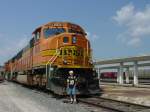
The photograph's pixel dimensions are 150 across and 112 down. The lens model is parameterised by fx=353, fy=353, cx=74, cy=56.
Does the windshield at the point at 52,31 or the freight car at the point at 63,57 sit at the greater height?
the windshield at the point at 52,31

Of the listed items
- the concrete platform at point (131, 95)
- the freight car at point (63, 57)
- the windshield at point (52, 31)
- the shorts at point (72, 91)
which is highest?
the windshield at point (52, 31)

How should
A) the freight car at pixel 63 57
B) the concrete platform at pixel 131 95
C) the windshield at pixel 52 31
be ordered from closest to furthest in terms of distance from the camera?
the concrete platform at pixel 131 95
the freight car at pixel 63 57
the windshield at pixel 52 31

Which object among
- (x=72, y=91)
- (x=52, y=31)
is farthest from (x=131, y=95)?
(x=52, y=31)

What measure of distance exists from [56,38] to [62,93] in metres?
3.08

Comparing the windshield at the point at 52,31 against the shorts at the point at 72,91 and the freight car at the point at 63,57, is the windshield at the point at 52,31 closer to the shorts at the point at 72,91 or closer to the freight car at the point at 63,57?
the freight car at the point at 63,57

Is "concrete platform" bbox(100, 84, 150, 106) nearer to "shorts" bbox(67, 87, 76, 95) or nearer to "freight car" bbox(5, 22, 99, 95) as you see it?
"freight car" bbox(5, 22, 99, 95)

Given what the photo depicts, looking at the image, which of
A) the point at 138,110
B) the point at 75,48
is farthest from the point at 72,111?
the point at 75,48

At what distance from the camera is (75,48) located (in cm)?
1909

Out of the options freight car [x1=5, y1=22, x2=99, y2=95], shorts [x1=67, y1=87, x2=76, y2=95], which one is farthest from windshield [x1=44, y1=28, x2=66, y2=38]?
shorts [x1=67, y1=87, x2=76, y2=95]

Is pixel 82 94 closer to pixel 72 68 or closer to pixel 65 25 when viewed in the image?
pixel 72 68

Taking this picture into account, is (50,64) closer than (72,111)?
No

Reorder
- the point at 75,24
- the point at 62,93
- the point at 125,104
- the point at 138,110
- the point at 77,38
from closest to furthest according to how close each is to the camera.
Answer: the point at 138,110, the point at 125,104, the point at 62,93, the point at 77,38, the point at 75,24

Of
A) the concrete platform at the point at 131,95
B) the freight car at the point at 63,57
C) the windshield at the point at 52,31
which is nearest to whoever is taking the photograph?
the concrete platform at the point at 131,95

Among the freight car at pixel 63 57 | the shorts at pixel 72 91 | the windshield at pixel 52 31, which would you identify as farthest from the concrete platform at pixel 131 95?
the windshield at pixel 52 31
